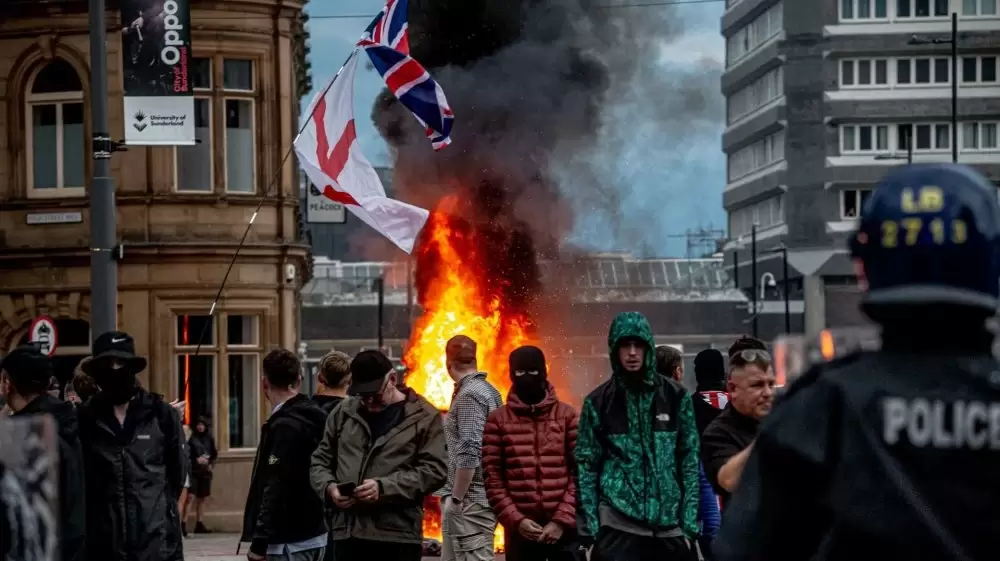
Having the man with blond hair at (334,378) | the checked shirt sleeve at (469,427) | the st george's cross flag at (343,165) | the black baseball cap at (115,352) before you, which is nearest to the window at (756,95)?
the st george's cross flag at (343,165)

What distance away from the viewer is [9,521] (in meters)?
3.66

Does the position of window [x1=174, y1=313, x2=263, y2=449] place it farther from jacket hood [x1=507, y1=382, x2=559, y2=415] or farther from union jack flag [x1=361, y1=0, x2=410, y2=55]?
jacket hood [x1=507, y1=382, x2=559, y2=415]

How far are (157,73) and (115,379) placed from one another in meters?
11.8

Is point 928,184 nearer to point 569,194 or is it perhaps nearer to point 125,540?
point 125,540

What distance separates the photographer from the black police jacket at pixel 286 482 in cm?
992

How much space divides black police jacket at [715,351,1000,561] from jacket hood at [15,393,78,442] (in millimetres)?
5609

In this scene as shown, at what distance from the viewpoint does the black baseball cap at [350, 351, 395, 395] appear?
31.5 ft

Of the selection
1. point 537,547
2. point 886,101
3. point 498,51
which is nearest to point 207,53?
point 498,51

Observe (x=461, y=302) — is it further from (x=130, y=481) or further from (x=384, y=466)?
(x=130, y=481)

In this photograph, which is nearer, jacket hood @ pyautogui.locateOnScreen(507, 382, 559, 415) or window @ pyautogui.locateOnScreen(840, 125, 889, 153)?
jacket hood @ pyautogui.locateOnScreen(507, 382, 559, 415)

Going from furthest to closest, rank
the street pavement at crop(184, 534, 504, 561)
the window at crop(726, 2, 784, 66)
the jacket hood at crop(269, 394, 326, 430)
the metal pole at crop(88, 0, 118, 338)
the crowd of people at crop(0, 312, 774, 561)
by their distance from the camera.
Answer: the window at crop(726, 2, 784, 66)
the street pavement at crop(184, 534, 504, 561)
the metal pole at crop(88, 0, 118, 338)
the jacket hood at crop(269, 394, 326, 430)
the crowd of people at crop(0, 312, 774, 561)

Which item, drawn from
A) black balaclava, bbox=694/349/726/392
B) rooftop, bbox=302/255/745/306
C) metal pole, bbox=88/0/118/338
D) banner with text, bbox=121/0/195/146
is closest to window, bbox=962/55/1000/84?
rooftop, bbox=302/255/745/306

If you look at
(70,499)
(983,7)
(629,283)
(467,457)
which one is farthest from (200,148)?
(983,7)

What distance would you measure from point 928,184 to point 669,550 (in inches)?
238
